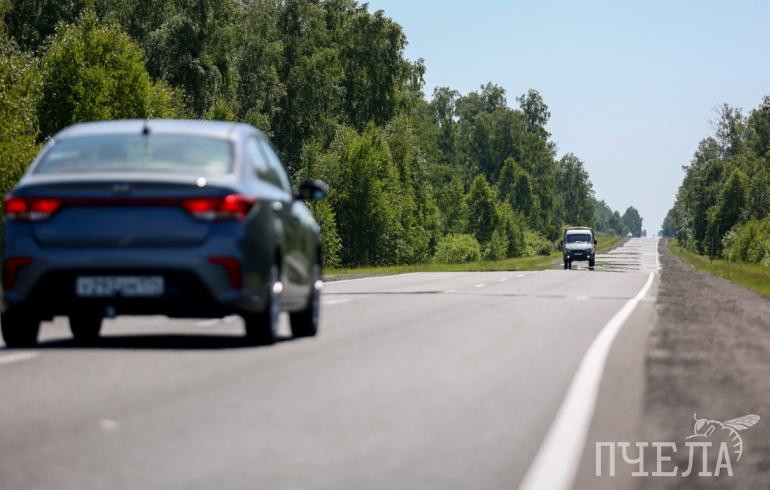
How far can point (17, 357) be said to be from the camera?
418 inches

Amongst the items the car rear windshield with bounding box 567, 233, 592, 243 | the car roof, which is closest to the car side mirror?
the car roof

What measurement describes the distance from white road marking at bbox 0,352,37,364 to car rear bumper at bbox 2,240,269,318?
1.35 ft

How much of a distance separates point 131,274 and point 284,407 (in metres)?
3.22

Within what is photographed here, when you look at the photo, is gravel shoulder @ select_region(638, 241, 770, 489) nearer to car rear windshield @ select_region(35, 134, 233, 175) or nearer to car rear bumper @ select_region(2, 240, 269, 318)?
car rear bumper @ select_region(2, 240, 269, 318)

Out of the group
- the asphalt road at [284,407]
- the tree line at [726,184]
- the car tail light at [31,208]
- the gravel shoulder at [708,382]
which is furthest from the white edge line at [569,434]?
the tree line at [726,184]

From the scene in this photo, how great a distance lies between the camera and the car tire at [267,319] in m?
11.6

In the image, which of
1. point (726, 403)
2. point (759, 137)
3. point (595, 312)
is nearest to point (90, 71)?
point (595, 312)

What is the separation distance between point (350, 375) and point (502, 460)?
363cm

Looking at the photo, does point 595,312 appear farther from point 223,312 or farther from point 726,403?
point 726,403

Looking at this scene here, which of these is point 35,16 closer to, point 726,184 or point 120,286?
point 120,286

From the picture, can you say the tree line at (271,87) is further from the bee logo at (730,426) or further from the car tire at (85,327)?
the bee logo at (730,426)

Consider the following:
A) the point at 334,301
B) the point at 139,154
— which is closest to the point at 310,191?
the point at 139,154
